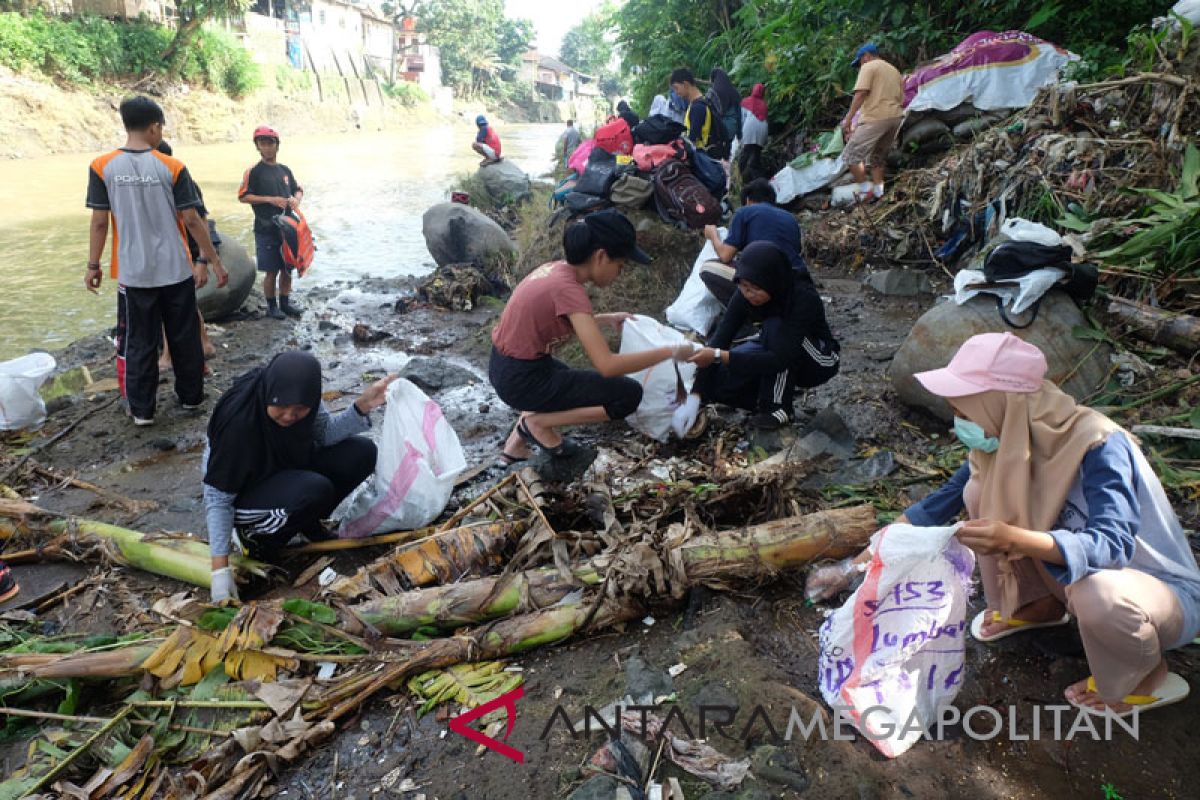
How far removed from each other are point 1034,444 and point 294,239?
663 cm

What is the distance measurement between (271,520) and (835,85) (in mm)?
8169

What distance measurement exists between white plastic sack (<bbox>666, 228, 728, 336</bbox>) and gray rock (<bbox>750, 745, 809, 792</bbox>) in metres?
3.40

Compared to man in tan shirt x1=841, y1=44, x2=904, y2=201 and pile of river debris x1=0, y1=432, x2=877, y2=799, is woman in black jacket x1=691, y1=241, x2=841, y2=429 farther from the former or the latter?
man in tan shirt x1=841, y1=44, x2=904, y2=201

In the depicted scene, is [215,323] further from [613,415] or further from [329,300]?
[613,415]

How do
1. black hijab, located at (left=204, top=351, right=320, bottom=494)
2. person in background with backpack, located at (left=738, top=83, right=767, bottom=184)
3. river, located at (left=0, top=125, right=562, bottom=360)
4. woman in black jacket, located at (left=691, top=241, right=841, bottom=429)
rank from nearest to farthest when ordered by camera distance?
black hijab, located at (left=204, top=351, right=320, bottom=494) → woman in black jacket, located at (left=691, top=241, right=841, bottom=429) → river, located at (left=0, top=125, right=562, bottom=360) → person in background with backpack, located at (left=738, top=83, right=767, bottom=184)

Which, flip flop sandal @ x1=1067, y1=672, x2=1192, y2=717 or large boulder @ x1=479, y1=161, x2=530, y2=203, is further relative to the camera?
large boulder @ x1=479, y1=161, x2=530, y2=203

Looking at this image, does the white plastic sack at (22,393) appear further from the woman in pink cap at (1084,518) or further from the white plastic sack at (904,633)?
the woman in pink cap at (1084,518)

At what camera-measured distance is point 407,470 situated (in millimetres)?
3172

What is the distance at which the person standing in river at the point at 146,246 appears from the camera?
13.9 ft

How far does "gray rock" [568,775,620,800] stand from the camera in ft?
5.57

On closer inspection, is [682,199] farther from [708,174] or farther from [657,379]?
[657,379]

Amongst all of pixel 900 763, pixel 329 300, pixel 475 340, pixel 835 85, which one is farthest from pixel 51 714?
pixel 835 85

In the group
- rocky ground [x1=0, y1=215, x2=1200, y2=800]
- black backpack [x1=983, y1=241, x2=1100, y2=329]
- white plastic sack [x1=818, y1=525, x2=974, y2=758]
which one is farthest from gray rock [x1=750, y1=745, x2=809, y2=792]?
black backpack [x1=983, y1=241, x2=1100, y2=329]

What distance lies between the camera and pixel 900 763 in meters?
1.83
